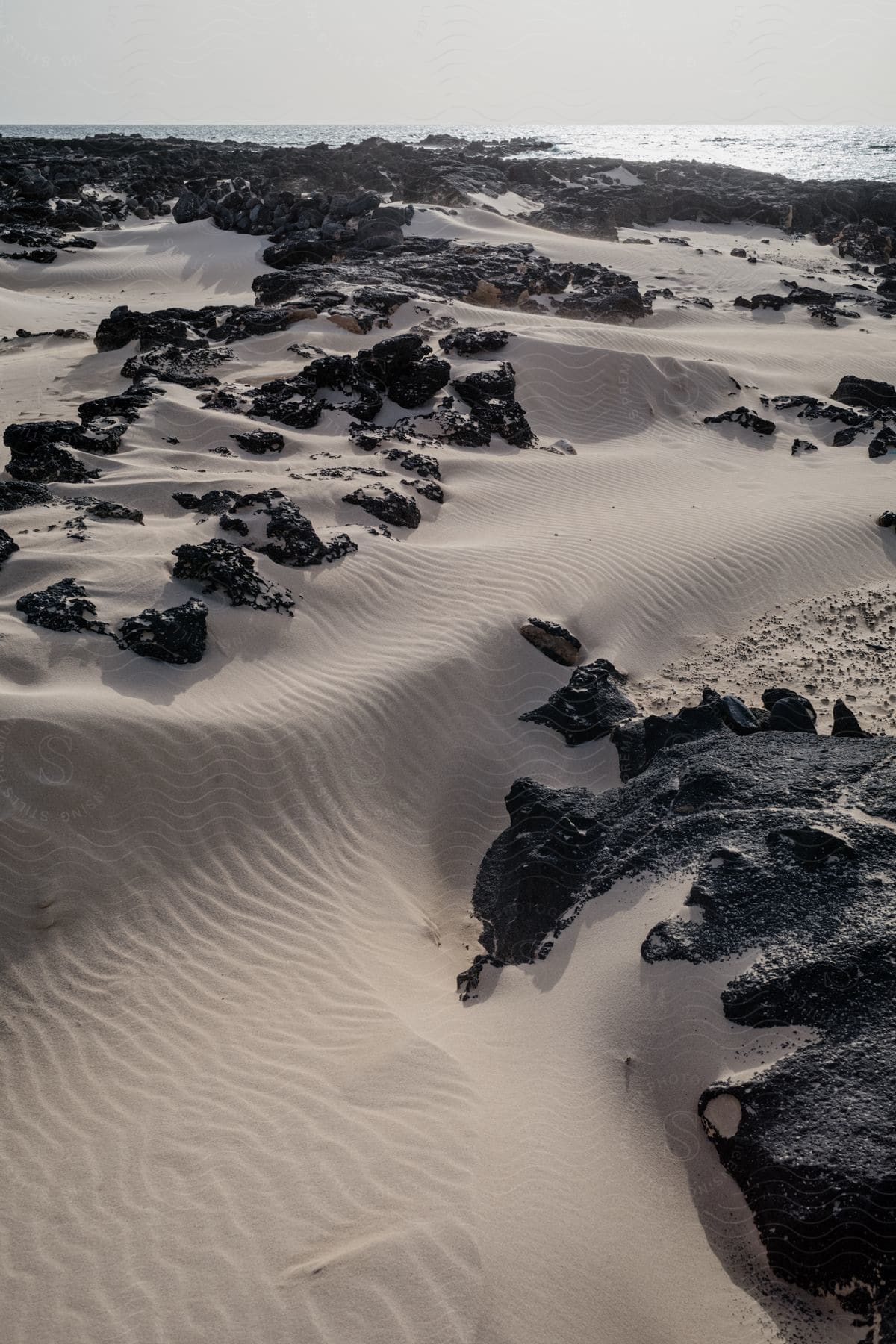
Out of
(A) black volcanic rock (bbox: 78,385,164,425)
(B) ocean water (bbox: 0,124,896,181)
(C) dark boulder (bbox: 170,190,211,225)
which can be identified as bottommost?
(A) black volcanic rock (bbox: 78,385,164,425)

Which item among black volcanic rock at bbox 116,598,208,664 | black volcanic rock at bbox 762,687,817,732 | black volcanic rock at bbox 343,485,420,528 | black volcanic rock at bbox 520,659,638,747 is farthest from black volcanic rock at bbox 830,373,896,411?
black volcanic rock at bbox 116,598,208,664

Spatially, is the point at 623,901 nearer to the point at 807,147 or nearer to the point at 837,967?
the point at 837,967

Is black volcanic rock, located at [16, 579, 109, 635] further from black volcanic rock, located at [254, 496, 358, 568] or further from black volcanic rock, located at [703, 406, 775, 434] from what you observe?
black volcanic rock, located at [703, 406, 775, 434]

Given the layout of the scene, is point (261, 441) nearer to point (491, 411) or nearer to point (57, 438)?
point (57, 438)

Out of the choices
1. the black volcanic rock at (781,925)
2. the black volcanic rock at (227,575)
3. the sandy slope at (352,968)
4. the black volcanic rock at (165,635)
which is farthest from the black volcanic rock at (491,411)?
the black volcanic rock at (781,925)

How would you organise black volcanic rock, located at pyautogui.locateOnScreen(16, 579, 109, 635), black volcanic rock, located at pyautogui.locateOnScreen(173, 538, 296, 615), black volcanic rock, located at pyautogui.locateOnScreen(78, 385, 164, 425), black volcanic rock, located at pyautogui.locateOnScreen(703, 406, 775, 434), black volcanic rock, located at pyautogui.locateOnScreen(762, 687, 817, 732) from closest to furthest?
black volcanic rock, located at pyautogui.locateOnScreen(762, 687, 817, 732) < black volcanic rock, located at pyautogui.locateOnScreen(16, 579, 109, 635) < black volcanic rock, located at pyautogui.locateOnScreen(173, 538, 296, 615) < black volcanic rock, located at pyautogui.locateOnScreen(78, 385, 164, 425) < black volcanic rock, located at pyautogui.locateOnScreen(703, 406, 775, 434)

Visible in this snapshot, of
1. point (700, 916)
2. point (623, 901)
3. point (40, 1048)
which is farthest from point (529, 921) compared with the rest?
point (40, 1048)
